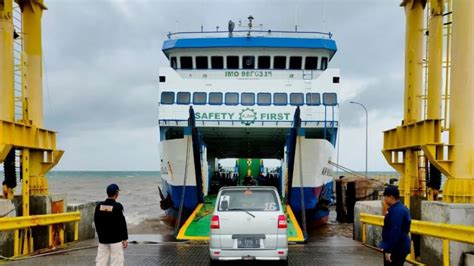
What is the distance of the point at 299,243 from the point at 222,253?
14.0 ft

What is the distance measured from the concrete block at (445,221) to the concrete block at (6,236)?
26.6 ft

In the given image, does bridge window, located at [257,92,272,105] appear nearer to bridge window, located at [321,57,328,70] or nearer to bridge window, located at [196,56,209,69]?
bridge window, located at [196,56,209,69]

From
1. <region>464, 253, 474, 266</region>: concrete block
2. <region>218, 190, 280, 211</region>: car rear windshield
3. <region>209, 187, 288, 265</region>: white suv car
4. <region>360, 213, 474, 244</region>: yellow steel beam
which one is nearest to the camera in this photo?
<region>360, 213, 474, 244</region>: yellow steel beam

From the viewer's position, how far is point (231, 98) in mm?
18078

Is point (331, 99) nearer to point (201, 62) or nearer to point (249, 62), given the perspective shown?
point (249, 62)

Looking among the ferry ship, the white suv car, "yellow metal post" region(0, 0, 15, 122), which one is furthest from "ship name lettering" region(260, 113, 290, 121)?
the white suv car

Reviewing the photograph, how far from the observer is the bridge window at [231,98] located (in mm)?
18000

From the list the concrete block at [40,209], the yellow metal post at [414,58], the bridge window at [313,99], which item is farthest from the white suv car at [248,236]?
the bridge window at [313,99]

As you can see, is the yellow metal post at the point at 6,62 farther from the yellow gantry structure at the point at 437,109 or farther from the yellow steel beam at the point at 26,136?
the yellow gantry structure at the point at 437,109

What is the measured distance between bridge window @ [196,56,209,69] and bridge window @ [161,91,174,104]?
2205mm

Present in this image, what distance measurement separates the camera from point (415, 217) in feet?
36.1

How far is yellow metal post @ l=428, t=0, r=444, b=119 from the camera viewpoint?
1045 centimetres

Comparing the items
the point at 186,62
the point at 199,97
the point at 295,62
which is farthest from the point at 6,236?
the point at 295,62

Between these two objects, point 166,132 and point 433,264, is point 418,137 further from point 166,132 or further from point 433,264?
point 166,132
